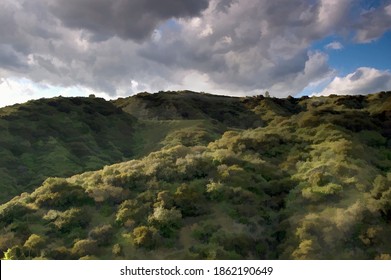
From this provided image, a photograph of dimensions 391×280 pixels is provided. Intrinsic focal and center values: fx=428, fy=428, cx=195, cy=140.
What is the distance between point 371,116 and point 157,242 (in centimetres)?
3812

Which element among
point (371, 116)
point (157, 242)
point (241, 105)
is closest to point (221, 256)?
point (157, 242)

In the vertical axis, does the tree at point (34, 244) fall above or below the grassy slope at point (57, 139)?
below

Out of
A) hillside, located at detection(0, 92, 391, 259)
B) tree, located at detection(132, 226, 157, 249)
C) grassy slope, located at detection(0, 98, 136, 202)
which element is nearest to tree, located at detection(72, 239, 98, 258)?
hillside, located at detection(0, 92, 391, 259)

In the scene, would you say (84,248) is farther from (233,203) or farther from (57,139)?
(57,139)

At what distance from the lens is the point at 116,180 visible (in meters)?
35.2

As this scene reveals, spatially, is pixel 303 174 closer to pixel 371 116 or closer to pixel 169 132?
pixel 371 116

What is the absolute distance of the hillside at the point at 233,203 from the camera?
26.5m

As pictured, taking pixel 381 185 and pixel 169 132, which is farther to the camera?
pixel 169 132

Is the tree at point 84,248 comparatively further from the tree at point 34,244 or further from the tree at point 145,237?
the tree at point 145,237

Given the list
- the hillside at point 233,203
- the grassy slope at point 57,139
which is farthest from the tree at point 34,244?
the grassy slope at point 57,139

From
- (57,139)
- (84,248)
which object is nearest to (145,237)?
(84,248)

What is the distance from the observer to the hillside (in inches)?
1043

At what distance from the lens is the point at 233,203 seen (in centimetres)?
3169

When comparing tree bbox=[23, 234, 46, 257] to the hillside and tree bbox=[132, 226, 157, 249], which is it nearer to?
the hillside
